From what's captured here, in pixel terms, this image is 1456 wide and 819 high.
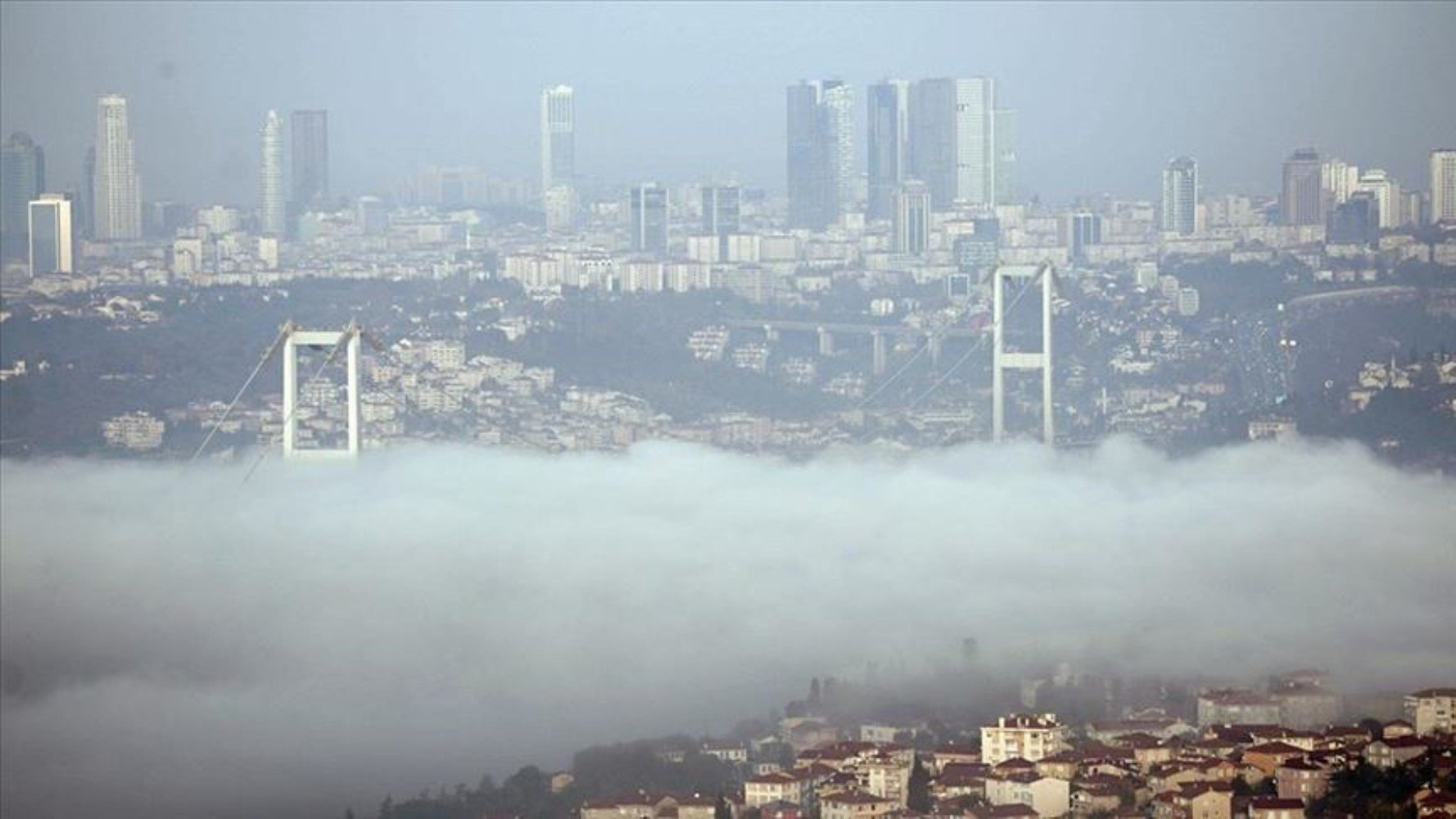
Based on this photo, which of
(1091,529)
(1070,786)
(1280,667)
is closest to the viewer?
(1070,786)

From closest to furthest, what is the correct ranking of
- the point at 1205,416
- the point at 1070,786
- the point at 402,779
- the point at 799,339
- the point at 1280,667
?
the point at 1070,786
the point at 402,779
the point at 1280,667
the point at 1205,416
the point at 799,339

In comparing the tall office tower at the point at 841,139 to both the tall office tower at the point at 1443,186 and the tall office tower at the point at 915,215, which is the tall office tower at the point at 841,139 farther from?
the tall office tower at the point at 1443,186

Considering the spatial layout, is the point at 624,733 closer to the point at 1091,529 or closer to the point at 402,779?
the point at 402,779

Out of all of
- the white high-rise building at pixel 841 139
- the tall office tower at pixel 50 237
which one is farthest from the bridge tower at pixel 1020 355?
the tall office tower at pixel 50 237

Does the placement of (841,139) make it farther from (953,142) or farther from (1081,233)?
(1081,233)

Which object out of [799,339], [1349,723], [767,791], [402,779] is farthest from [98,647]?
[799,339]

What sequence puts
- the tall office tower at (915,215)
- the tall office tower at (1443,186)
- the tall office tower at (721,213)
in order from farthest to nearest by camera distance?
the tall office tower at (915,215), the tall office tower at (721,213), the tall office tower at (1443,186)
